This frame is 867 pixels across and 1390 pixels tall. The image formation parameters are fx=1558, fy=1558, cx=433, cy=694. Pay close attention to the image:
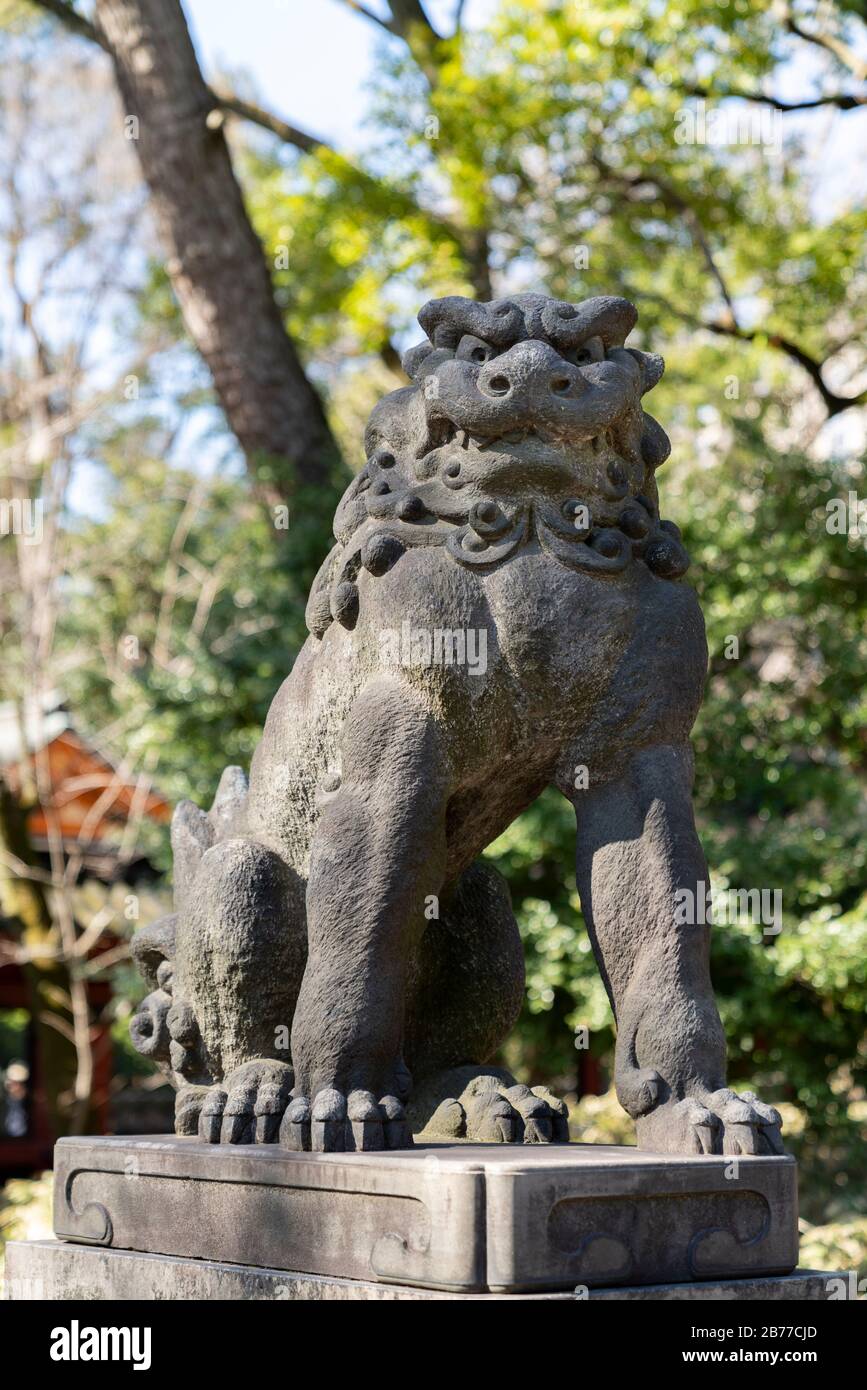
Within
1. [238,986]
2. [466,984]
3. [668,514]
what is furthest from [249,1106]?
[668,514]

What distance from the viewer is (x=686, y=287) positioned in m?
13.6

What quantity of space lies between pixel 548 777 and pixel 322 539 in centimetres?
585

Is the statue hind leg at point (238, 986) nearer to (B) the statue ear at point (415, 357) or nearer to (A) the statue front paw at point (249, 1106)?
(A) the statue front paw at point (249, 1106)

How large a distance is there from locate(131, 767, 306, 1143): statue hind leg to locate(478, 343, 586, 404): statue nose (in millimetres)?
1257

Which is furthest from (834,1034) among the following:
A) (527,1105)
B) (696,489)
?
(527,1105)

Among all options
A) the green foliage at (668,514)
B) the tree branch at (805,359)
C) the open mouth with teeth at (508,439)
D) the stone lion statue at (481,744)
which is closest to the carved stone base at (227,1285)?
the stone lion statue at (481,744)

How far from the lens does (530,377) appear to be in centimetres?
349

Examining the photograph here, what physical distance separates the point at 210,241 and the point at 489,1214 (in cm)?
733

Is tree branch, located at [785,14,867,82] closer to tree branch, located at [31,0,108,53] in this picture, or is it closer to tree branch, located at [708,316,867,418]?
tree branch, located at [708,316,867,418]

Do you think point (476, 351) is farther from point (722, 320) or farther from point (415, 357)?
point (722, 320)

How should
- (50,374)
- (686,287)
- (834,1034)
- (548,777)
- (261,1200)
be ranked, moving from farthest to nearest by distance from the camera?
1. (686,287)
2. (50,374)
3. (834,1034)
4. (548,777)
5. (261,1200)

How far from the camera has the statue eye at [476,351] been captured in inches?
143
